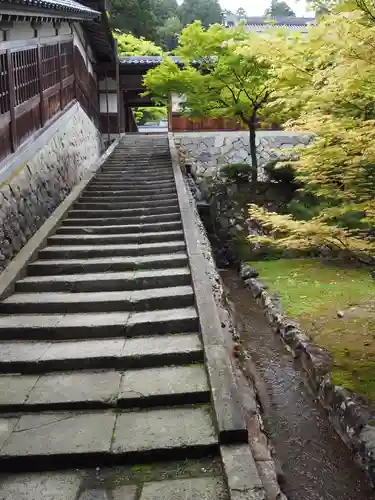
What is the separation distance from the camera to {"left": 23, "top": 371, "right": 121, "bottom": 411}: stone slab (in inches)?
201

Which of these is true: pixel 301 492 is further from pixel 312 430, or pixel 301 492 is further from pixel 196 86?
pixel 196 86

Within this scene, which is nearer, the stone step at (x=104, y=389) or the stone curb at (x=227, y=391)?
the stone curb at (x=227, y=391)

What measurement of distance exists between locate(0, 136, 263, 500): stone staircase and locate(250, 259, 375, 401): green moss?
3353 mm

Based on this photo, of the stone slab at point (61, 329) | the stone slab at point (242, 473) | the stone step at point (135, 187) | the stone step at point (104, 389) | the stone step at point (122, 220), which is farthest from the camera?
the stone step at point (135, 187)

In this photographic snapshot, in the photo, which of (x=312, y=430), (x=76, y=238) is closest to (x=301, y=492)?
(x=312, y=430)

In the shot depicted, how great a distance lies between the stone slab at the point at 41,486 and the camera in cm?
403

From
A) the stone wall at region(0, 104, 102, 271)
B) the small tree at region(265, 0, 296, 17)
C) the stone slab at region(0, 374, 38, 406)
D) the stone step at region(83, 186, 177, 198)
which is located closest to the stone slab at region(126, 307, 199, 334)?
the stone slab at region(0, 374, 38, 406)

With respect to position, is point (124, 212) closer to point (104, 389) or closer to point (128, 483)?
point (104, 389)

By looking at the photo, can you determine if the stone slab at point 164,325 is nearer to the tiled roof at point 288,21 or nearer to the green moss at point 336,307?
the green moss at point 336,307

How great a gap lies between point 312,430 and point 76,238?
574 cm

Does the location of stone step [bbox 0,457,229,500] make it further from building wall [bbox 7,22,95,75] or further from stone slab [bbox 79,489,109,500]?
building wall [bbox 7,22,95,75]

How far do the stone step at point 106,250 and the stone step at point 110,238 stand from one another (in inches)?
13.9

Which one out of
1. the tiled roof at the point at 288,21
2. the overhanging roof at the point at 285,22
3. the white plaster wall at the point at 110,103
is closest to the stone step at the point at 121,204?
the white plaster wall at the point at 110,103

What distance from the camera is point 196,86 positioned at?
53.1 feet
